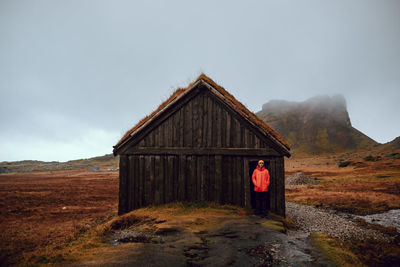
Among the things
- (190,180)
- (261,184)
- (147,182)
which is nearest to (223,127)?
(190,180)

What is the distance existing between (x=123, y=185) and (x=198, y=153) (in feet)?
11.7

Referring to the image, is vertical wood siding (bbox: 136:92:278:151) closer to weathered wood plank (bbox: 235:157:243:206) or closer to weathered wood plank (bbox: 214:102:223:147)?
weathered wood plank (bbox: 214:102:223:147)

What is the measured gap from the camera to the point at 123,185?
32.1 ft

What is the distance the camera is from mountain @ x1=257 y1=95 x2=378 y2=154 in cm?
9506

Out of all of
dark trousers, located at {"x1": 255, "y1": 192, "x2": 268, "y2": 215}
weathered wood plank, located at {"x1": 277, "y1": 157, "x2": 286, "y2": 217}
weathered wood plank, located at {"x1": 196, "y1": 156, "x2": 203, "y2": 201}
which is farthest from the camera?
weathered wood plank, located at {"x1": 196, "y1": 156, "x2": 203, "y2": 201}

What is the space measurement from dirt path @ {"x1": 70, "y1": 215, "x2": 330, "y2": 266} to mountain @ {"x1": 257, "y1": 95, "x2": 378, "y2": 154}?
95.2 metres

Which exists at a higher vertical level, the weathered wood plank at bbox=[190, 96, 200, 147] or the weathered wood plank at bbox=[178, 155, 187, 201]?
the weathered wood plank at bbox=[190, 96, 200, 147]

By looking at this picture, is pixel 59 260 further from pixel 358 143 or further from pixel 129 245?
pixel 358 143

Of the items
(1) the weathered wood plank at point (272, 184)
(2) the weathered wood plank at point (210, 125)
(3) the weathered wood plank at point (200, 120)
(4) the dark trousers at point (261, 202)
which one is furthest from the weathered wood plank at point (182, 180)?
(1) the weathered wood plank at point (272, 184)

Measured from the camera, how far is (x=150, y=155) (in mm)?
9867

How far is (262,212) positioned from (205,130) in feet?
13.2

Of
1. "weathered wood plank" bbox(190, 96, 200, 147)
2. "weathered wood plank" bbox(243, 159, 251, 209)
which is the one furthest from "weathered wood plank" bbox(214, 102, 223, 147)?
"weathered wood plank" bbox(243, 159, 251, 209)

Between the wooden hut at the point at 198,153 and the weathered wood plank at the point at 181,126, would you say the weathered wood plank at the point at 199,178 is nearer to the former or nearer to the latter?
the wooden hut at the point at 198,153

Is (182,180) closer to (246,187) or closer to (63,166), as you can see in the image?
(246,187)
